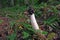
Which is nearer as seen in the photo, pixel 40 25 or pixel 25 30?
pixel 25 30

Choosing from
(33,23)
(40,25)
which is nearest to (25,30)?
(33,23)

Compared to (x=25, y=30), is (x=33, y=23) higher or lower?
higher

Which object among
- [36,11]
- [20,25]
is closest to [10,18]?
[36,11]

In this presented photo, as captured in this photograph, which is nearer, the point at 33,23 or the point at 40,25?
the point at 33,23

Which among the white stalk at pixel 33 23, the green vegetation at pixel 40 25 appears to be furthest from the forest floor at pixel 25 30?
the white stalk at pixel 33 23

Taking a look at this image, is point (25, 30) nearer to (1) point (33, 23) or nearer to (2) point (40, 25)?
(1) point (33, 23)

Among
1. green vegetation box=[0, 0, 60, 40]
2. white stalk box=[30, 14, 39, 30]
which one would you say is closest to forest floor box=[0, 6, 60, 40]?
green vegetation box=[0, 0, 60, 40]

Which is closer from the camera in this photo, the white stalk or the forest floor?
the forest floor

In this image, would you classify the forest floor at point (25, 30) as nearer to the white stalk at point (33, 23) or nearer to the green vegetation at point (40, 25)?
the green vegetation at point (40, 25)

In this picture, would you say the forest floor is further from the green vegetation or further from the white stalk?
the white stalk

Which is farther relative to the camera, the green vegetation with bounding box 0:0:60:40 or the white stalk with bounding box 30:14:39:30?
the white stalk with bounding box 30:14:39:30

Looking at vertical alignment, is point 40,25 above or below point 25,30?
above

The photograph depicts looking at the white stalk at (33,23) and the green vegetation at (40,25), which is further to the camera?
the white stalk at (33,23)

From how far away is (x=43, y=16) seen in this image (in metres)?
8.59
